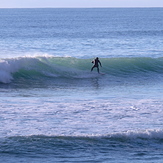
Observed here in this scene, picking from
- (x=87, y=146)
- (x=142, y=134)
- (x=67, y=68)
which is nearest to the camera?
(x=87, y=146)

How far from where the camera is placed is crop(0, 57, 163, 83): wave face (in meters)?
24.9

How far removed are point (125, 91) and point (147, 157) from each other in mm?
9265

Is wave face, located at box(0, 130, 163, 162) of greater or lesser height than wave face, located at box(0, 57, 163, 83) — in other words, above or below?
below

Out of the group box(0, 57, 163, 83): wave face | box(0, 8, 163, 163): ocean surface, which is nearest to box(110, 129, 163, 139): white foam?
box(0, 8, 163, 163): ocean surface

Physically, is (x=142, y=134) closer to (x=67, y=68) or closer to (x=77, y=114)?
(x=77, y=114)

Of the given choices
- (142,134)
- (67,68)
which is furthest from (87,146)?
(67,68)

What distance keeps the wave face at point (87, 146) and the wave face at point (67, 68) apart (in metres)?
11.6

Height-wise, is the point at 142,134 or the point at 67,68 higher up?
the point at 67,68

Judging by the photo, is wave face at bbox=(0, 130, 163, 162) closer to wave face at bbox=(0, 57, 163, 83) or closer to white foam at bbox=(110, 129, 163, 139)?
white foam at bbox=(110, 129, 163, 139)

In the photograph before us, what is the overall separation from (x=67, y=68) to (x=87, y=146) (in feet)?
51.7

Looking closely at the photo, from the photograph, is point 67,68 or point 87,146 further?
point 67,68

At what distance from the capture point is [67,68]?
27312 millimetres

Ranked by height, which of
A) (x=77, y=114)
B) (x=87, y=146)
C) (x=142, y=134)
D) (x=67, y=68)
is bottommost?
(x=87, y=146)

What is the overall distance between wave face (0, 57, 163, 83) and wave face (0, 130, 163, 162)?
1159cm
